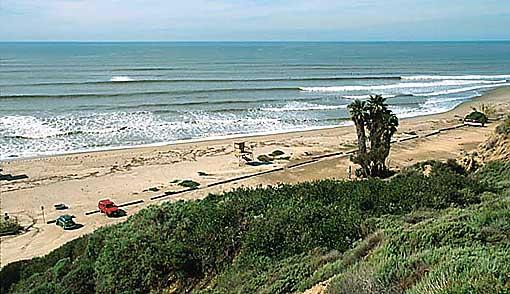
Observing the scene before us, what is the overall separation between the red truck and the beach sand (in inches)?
14.1

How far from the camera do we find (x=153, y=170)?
27.8 metres

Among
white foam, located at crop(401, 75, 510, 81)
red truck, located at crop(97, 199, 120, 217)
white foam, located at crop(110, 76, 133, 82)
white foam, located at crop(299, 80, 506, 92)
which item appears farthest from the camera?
white foam, located at crop(401, 75, 510, 81)

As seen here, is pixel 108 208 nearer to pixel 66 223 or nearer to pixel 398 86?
pixel 66 223

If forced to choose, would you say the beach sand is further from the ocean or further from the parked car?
the ocean

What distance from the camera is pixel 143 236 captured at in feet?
38.1

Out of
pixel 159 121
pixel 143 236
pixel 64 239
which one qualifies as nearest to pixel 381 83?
pixel 159 121

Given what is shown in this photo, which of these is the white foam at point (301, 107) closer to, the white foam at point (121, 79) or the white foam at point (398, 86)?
the white foam at point (398, 86)

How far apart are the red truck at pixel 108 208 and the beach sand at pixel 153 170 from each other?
0.36 m

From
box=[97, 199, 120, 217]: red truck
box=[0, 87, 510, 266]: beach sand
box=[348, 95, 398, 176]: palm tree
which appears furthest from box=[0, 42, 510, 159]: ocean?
box=[348, 95, 398, 176]: palm tree

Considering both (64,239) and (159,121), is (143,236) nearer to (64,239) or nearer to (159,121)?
(64,239)

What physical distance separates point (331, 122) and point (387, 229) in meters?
33.6

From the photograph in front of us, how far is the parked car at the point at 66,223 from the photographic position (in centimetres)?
1936

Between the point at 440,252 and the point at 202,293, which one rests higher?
the point at 440,252

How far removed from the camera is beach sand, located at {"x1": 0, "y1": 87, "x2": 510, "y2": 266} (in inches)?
806
